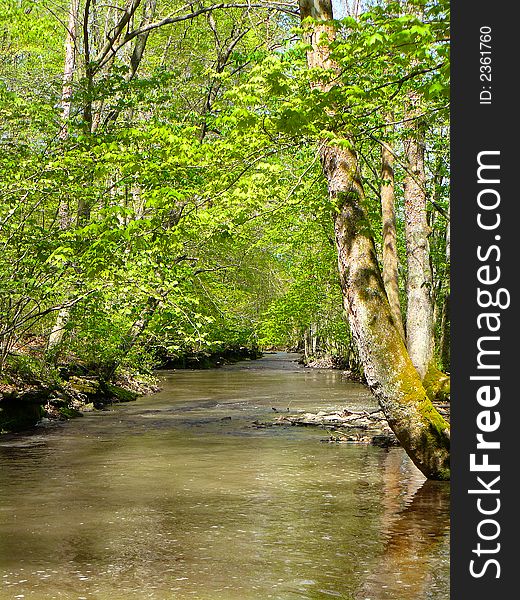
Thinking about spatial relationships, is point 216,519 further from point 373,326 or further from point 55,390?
point 55,390

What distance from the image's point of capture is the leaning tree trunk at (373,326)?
33.9ft

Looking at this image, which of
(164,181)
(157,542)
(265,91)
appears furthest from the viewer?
(164,181)

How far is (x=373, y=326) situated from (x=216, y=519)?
318cm

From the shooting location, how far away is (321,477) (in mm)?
11914

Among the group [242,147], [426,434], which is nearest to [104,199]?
[242,147]

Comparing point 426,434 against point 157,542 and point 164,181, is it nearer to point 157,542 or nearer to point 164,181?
point 157,542

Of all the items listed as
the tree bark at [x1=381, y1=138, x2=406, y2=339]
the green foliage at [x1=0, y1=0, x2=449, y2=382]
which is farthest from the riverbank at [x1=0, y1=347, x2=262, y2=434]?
the tree bark at [x1=381, y1=138, x2=406, y2=339]

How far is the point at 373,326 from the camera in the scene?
10.3 metres

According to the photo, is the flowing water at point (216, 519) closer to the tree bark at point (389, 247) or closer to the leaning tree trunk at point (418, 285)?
the leaning tree trunk at point (418, 285)

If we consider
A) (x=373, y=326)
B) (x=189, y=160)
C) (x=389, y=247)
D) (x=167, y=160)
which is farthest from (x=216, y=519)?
(x=389, y=247)

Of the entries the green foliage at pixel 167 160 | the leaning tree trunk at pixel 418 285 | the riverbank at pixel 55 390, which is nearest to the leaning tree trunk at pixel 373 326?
the green foliage at pixel 167 160

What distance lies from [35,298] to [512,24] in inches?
487

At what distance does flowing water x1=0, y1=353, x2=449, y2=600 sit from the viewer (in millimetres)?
6801

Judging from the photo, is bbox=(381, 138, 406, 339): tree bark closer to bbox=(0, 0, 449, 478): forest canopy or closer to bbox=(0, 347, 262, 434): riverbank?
bbox=(0, 0, 449, 478): forest canopy
